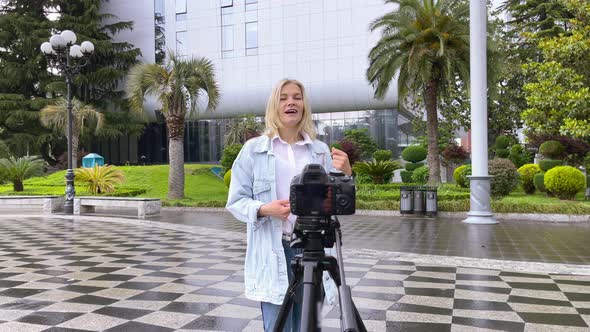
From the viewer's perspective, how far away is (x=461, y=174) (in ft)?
60.1

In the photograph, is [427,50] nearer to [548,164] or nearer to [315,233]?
[548,164]

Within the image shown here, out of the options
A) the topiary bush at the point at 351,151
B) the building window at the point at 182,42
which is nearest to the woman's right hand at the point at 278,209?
the topiary bush at the point at 351,151

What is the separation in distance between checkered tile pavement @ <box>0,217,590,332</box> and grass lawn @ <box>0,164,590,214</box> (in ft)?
25.2

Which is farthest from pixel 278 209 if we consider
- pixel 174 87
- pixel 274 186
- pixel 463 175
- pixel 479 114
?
pixel 174 87

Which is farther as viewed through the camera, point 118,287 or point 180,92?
point 180,92

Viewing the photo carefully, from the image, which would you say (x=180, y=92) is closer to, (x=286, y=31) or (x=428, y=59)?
(x=428, y=59)

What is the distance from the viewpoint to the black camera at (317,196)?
6.50 ft

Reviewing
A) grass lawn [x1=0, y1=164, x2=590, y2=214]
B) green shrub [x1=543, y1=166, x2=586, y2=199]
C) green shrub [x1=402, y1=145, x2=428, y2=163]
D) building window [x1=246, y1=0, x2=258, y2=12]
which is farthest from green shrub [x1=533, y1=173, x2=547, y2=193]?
building window [x1=246, y1=0, x2=258, y2=12]

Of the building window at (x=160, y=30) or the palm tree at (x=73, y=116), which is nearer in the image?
the palm tree at (x=73, y=116)

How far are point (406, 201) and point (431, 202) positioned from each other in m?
0.77

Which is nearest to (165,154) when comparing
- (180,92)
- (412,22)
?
(180,92)

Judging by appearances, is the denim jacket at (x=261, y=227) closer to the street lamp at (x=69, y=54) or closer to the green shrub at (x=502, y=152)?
the street lamp at (x=69, y=54)

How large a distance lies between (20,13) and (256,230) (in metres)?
41.8

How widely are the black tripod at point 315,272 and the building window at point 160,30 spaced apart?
38481 millimetres
